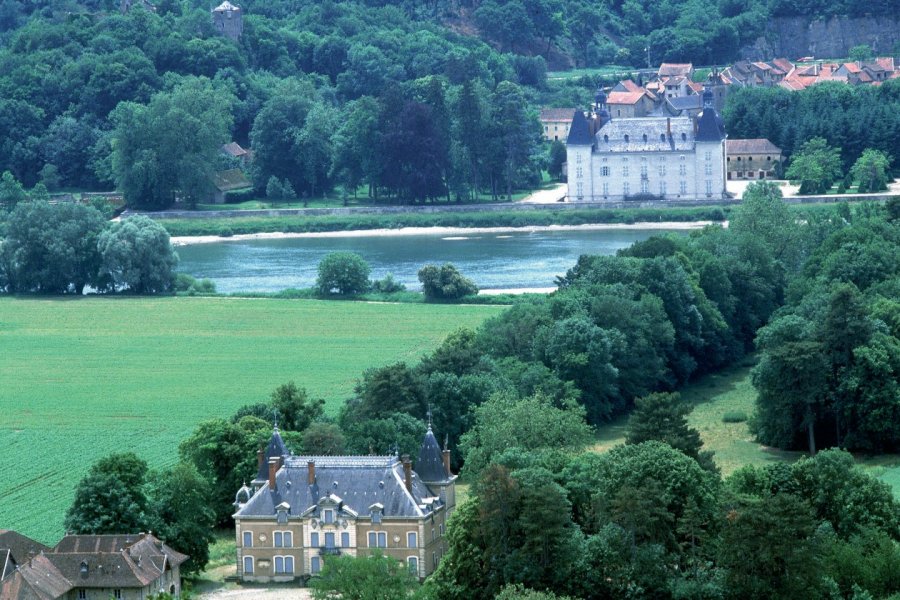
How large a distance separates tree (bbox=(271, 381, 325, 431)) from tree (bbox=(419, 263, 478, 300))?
27.9m

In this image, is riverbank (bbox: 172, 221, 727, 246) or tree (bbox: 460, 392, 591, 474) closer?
tree (bbox: 460, 392, 591, 474)

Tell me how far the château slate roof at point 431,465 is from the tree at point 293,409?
23.6 ft

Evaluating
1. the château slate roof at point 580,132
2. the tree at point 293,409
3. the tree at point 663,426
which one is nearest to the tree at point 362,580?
the tree at point 663,426

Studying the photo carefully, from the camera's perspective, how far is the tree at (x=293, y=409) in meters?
51.5

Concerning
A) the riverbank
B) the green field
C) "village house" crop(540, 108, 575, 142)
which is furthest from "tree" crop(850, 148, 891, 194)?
the green field

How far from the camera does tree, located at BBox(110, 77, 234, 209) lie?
111 m

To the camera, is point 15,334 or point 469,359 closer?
point 469,359

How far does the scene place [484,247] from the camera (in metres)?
98.4

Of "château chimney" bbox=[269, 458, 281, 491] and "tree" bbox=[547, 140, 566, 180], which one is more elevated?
"tree" bbox=[547, 140, 566, 180]

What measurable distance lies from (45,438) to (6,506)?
817cm

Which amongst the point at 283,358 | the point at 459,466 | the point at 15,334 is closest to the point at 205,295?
the point at 15,334

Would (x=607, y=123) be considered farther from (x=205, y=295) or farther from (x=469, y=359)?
(x=469, y=359)

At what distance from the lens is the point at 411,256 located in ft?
314

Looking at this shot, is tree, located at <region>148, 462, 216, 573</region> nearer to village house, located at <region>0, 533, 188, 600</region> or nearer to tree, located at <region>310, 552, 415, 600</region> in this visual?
village house, located at <region>0, 533, 188, 600</region>
